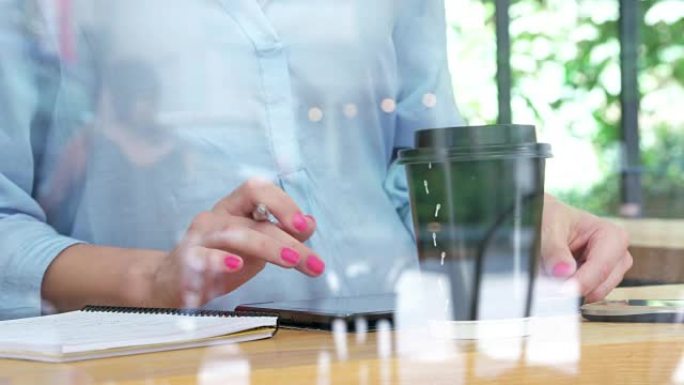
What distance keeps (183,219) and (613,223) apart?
456 mm

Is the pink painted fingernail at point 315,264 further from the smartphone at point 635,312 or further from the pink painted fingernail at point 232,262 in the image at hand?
the smartphone at point 635,312

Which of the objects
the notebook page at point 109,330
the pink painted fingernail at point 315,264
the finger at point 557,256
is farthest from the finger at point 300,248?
the finger at point 557,256

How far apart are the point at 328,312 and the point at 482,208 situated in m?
0.18

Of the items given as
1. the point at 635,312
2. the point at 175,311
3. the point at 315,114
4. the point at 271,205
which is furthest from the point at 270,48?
the point at 635,312

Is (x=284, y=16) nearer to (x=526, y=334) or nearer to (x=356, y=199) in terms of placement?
(x=356, y=199)

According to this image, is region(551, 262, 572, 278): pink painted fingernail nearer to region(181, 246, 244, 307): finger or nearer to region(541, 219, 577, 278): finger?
region(541, 219, 577, 278): finger

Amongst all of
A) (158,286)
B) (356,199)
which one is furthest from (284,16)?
(158,286)

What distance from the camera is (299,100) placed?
1.23 m

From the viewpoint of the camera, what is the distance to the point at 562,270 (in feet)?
3.65

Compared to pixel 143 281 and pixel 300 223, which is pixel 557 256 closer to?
pixel 300 223

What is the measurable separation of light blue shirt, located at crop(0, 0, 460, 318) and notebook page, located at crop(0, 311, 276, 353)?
6.0 inches

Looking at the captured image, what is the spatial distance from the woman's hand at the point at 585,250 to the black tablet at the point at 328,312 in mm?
153

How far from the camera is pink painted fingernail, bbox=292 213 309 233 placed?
1092mm

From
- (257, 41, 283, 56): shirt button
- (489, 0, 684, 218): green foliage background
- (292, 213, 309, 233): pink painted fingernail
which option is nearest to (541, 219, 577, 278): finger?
(489, 0, 684, 218): green foliage background
